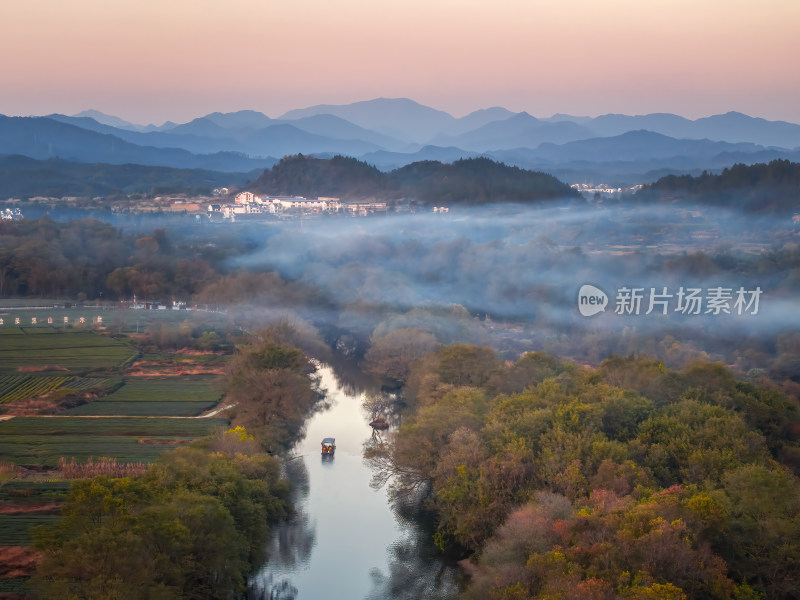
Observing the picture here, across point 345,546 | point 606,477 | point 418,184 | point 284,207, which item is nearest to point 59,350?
point 345,546

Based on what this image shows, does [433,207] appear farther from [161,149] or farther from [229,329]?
[161,149]

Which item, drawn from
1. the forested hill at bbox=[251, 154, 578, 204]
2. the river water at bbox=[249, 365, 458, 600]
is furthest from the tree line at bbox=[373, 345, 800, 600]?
the forested hill at bbox=[251, 154, 578, 204]

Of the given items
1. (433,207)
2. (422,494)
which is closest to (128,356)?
(422,494)

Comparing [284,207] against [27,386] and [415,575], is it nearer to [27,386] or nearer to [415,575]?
[27,386]

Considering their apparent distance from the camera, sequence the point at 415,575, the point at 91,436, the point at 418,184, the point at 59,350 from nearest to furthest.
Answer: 1. the point at 415,575
2. the point at 91,436
3. the point at 59,350
4. the point at 418,184

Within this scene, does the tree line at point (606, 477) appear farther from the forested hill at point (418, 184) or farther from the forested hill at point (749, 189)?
the forested hill at point (418, 184)

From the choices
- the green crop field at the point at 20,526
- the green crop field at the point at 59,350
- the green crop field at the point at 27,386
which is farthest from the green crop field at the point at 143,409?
the green crop field at the point at 20,526

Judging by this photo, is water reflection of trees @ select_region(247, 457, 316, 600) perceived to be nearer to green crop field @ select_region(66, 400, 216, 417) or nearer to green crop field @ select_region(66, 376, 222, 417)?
green crop field @ select_region(66, 400, 216, 417)
